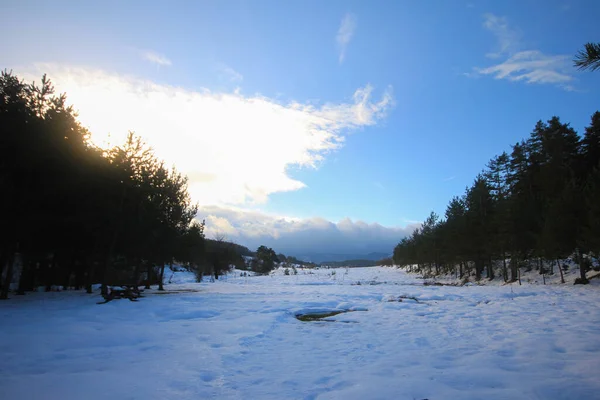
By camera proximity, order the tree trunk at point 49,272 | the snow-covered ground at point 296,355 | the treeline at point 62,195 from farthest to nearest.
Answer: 1. the tree trunk at point 49,272
2. the treeline at point 62,195
3. the snow-covered ground at point 296,355

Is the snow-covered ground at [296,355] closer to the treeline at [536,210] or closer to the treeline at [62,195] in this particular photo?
the treeline at [62,195]

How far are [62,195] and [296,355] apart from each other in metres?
15.3

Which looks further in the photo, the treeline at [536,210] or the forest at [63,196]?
the treeline at [536,210]

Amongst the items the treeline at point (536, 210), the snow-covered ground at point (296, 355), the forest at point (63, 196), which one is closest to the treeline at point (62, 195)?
the forest at point (63, 196)

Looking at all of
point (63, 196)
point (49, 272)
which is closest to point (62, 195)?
point (63, 196)

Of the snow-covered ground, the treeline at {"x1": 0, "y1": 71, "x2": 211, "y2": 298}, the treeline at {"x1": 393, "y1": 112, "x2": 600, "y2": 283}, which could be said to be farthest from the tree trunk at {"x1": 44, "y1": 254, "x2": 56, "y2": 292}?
the treeline at {"x1": 393, "y1": 112, "x2": 600, "y2": 283}

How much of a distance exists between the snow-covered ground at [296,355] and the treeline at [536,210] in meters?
12.9

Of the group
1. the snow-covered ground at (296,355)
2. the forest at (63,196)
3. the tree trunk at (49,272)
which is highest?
the forest at (63,196)

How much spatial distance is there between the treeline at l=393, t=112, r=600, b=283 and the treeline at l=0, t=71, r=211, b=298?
26.4m

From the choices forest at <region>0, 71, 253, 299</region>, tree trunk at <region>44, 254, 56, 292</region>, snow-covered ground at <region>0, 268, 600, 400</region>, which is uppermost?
forest at <region>0, 71, 253, 299</region>

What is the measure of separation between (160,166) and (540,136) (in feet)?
144

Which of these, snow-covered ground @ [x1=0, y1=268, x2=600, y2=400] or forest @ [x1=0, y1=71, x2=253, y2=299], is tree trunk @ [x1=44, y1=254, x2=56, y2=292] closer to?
forest @ [x1=0, y1=71, x2=253, y2=299]

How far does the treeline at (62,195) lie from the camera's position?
14.4 meters

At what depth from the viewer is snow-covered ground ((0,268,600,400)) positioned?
461 centimetres
